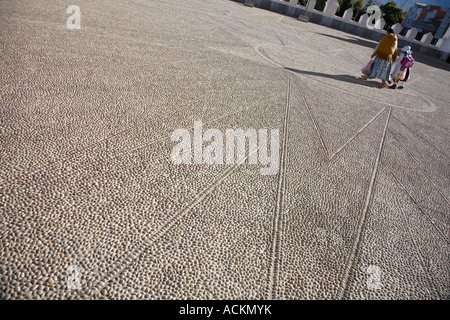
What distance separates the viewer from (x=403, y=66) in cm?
1081

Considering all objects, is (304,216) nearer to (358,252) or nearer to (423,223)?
(358,252)

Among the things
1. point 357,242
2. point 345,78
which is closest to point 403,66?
point 345,78

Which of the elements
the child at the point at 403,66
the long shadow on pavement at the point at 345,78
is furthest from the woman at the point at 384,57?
the child at the point at 403,66

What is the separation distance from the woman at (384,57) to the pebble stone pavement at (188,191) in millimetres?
4229

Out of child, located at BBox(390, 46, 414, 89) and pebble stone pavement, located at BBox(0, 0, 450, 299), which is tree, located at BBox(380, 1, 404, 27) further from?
pebble stone pavement, located at BBox(0, 0, 450, 299)

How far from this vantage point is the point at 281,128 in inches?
216

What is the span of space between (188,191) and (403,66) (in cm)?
1160

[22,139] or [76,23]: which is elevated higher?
[76,23]

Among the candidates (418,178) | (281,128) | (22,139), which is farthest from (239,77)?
(22,139)

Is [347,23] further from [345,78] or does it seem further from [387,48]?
[345,78]

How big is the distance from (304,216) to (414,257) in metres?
1.41

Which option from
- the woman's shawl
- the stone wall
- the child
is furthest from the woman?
the stone wall

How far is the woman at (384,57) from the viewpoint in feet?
33.8

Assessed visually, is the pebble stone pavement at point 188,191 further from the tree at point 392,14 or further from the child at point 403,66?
the tree at point 392,14
